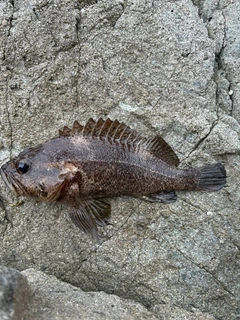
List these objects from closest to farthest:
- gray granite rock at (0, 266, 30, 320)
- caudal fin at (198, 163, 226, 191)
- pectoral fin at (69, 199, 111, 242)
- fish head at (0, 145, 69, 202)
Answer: gray granite rock at (0, 266, 30, 320) < fish head at (0, 145, 69, 202) < pectoral fin at (69, 199, 111, 242) < caudal fin at (198, 163, 226, 191)

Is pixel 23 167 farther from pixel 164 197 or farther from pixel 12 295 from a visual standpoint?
pixel 164 197

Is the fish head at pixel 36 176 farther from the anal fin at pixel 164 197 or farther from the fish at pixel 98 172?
the anal fin at pixel 164 197

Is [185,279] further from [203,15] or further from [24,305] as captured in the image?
[203,15]

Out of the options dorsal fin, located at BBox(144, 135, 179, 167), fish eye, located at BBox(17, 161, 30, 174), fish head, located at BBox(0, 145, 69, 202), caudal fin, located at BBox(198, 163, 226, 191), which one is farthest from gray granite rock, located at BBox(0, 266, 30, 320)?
caudal fin, located at BBox(198, 163, 226, 191)

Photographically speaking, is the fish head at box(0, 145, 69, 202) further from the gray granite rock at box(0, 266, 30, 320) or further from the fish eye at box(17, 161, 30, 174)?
the gray granite rock at box(0, 266, 30, 320)

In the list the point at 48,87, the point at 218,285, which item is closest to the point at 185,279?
the point at 218,285

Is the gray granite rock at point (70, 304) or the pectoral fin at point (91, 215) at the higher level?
the pectoral fin at point (91, 215)

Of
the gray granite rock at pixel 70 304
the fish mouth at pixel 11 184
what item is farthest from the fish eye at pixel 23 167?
the gray granite rock at pixel 70 304

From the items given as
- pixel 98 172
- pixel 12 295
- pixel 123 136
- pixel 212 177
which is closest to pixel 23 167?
pixel 98 172
